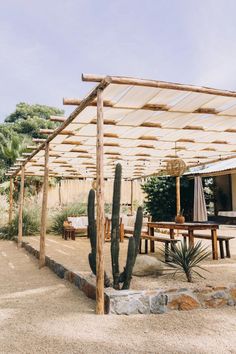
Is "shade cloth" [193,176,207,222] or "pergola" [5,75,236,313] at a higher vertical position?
"pergola" [5,75,236,313]

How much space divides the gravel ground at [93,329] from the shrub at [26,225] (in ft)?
24.1

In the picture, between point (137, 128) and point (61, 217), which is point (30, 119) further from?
point (137, 128)

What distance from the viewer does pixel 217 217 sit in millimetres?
15609

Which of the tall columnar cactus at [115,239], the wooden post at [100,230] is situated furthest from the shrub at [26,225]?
the wooden post at [100,230]

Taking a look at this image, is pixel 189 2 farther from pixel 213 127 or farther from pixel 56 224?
pixel 56 224

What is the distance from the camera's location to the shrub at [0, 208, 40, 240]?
37.8ft

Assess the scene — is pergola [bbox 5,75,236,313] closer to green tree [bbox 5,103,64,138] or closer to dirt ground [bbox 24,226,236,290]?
dirt ground [bbox 24,226,236,290]

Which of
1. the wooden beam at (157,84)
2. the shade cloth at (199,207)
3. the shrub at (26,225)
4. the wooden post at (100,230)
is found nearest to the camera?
the wooden post at (100,230)

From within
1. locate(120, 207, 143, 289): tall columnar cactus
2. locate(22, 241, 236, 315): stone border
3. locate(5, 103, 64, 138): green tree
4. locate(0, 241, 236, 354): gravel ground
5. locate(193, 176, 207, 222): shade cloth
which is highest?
locate(5, 103, 64, 138): green tree

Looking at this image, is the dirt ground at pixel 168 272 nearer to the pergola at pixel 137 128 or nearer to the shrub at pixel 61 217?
the pergola at pixel 137 128

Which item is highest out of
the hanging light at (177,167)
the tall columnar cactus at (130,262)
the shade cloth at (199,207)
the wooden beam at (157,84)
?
the wooden beam at (157,84)

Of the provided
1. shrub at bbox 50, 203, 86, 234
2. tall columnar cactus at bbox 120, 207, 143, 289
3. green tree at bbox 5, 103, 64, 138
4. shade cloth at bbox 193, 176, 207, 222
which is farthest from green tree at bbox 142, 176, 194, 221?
green tree at bbox 5, 103, 64, 138

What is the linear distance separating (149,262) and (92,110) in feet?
7.49

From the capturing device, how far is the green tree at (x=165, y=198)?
1527cm
